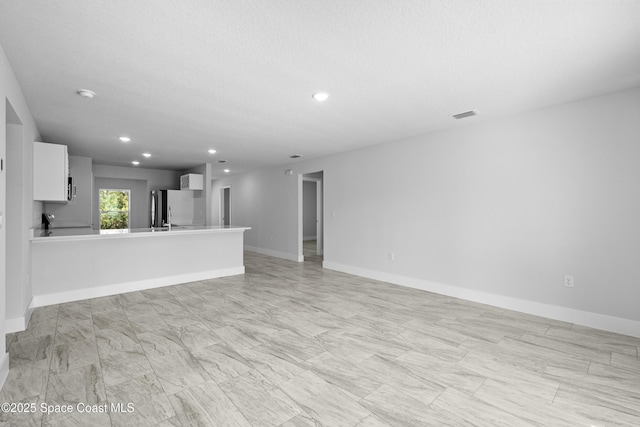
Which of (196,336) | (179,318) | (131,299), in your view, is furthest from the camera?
(131,299)

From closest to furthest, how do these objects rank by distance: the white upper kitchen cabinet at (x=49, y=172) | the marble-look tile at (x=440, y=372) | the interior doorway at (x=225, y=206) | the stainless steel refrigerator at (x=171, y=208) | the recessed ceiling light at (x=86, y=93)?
the marble-look tile at (x=440, y=372) → the recessed ceiling light at (x=86, y=93) → the white upper kitchen cabinet at (x=49, y=172) → the stainless steel refrigerator at (x=171, y=208) → the interior doorway at (x=225, y=206)

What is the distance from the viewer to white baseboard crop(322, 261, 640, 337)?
308 cm

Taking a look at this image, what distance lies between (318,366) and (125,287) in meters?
3.68

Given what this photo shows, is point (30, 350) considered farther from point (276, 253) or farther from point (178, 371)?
point (276, 253)

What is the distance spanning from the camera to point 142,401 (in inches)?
75.7

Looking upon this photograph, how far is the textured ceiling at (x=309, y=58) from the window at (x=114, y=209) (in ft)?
18.2

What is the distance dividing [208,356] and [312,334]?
1001 millimetres

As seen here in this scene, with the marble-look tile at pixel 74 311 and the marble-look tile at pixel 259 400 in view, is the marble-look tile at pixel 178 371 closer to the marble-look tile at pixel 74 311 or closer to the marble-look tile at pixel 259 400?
the marble-look tile at pixel 259 400

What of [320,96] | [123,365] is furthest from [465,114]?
[123,365]

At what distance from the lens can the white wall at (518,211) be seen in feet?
10.2

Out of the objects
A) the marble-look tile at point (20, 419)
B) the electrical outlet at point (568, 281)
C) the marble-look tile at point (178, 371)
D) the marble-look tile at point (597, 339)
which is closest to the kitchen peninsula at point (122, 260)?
the marble-look tile at point (178, 371)

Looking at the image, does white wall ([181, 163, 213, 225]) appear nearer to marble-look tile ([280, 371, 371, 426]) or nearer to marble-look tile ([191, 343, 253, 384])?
marble-look tile ([191, 343, 253, 384])

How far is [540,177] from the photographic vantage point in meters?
3.59

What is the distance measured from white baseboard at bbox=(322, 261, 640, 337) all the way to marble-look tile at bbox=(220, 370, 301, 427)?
326 centimetres
